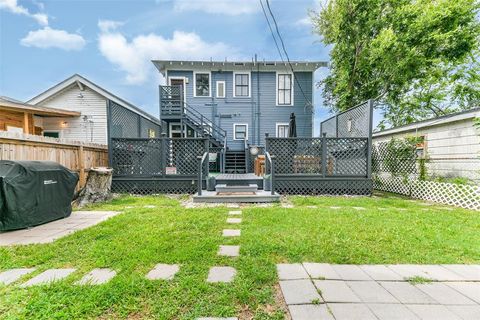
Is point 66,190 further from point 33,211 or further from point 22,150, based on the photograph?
point 22,150

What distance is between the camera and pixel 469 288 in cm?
188

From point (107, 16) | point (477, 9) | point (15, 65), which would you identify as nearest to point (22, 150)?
point (107, 16)

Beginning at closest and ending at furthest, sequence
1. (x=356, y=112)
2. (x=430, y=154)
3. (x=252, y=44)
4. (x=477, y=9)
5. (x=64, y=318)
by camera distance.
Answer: (x=64, y=318)
(x=430, y=154)
(x=356, y=112)
(x=477, y=9)
(x=252, y=44)

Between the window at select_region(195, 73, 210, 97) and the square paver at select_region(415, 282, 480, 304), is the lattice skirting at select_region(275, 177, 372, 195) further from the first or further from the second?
the window at select_region(195, 73, 210, 97)

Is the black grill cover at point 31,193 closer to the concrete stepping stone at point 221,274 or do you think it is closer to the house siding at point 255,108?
the concrete stepping stone at point 221,274

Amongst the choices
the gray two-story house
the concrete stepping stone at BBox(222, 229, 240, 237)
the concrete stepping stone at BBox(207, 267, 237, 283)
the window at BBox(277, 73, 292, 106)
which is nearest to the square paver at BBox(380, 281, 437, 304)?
the concrete stepping stone at BBox(207, 267, 237, 283)

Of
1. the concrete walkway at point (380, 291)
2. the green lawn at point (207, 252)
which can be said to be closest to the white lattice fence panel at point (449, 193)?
the green lawn at point (207, 252)

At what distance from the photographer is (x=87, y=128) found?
36.5 feet

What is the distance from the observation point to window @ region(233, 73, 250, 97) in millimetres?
12648

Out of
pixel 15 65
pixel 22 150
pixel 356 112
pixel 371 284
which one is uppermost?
pixel 15 65

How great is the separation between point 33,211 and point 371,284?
4587 millimetres

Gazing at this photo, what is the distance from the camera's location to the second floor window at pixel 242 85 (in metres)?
12.7

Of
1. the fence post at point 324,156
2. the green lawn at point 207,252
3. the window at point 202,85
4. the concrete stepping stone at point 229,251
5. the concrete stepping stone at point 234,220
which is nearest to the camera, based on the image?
the green lawn at point 207,252

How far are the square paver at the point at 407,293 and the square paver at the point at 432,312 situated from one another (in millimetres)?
48
